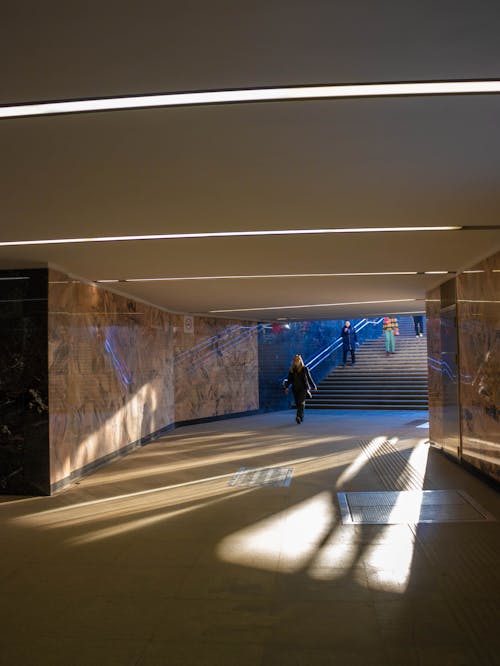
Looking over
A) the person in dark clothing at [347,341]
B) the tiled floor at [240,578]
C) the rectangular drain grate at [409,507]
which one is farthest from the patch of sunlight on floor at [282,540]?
the person in dark clothing at [347,341]

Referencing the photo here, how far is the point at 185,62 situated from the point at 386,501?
18.2 feet

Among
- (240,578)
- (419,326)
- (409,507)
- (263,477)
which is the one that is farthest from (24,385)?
(419,326)

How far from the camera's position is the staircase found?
740 inches

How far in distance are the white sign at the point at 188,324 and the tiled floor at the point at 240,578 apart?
7264mm

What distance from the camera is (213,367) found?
1590 cm

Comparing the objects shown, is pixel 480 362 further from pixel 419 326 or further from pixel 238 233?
pixel 419 326

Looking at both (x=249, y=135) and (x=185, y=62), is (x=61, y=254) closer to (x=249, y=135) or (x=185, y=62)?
(x=249, y=135)

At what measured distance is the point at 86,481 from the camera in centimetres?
816

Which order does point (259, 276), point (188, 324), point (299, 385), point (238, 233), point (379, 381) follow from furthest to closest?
point (379, 381)
point (188, 324)
point (299, 385)
point (259, 276)
point (238, 233)

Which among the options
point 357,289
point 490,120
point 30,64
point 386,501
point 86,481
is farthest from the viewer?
point 357,289

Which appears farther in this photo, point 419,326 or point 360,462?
point 419,326

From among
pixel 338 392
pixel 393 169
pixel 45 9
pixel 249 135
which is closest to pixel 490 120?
pixel 393 169

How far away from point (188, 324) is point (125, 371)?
4.64 metres

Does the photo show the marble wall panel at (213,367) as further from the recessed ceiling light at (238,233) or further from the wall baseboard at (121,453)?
the recessed ceiling light at (238,233)
